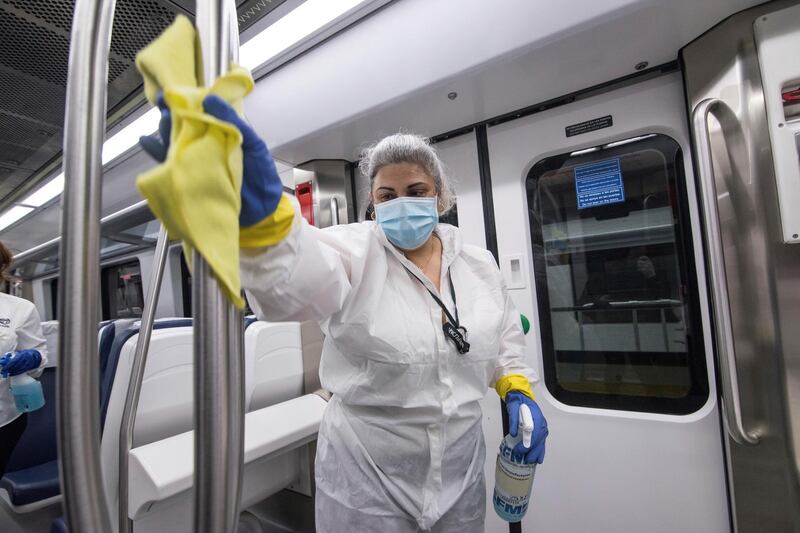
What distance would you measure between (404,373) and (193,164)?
865mm

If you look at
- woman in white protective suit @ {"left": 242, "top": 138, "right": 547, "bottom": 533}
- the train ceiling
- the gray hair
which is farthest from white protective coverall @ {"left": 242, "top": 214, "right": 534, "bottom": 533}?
the train ceiling

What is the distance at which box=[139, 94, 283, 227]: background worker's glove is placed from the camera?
1.13 ft

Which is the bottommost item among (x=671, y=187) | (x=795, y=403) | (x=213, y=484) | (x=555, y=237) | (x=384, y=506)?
(x=384, y=506)

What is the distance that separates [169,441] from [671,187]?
230 cm

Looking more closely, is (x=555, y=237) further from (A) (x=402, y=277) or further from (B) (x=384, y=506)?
(B) (x=384, y=506)

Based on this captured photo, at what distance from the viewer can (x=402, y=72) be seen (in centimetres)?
151

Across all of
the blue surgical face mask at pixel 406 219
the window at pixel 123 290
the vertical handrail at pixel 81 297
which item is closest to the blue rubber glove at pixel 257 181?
the vertical handrail at pixel 81 297

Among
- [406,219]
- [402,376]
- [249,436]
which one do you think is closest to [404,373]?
[402,376]

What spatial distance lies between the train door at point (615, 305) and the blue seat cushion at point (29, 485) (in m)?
2.63

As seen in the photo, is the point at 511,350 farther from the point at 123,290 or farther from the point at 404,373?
the point at 123,290

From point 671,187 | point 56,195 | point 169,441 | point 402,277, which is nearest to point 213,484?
point 402,277

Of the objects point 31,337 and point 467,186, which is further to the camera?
point 31,337

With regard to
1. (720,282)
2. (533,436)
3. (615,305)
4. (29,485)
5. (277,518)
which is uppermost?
(720,282)

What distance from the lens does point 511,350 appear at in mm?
1411
